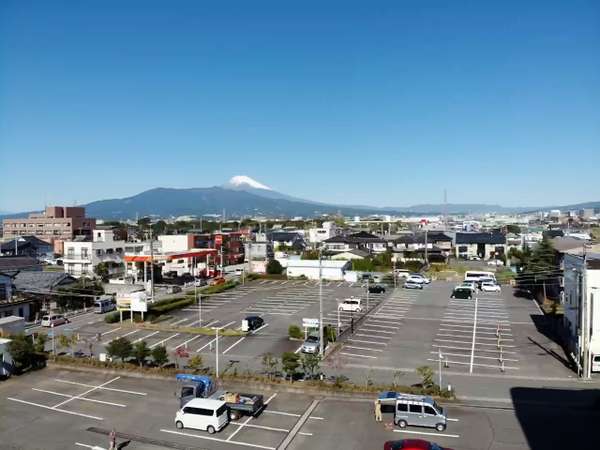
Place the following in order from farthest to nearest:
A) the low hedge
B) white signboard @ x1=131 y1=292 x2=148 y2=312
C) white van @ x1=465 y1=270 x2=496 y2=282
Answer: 1. white van @ x1=465 y1=270 x2=496 y2=282
2. white signboard @ x1=131 y1=292 x2=148 y2=312
3. the low hedge

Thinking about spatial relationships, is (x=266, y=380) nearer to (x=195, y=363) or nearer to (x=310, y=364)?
(x=310, y=364)

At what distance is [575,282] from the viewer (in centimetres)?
1450

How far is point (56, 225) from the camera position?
58625 millimetres

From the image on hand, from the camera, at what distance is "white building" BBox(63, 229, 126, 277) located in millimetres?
34031

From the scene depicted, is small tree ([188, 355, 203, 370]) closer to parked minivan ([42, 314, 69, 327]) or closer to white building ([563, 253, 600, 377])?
parked minivan ([42, 314, 69, 327])

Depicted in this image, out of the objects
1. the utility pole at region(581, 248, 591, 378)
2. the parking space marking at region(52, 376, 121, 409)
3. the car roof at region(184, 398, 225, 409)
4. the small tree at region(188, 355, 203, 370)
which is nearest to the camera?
the car roof at region(184, 398, 225, 409)

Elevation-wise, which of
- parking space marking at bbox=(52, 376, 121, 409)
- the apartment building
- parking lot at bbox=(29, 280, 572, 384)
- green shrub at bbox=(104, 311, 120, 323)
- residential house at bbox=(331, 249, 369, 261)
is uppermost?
the apartment building

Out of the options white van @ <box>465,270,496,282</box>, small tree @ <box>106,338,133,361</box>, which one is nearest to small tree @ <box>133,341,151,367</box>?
small tree @ <box>106,338,133,361</box>

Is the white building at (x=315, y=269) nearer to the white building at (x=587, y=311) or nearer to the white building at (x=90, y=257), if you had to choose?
the white building at (x=90, y=257)

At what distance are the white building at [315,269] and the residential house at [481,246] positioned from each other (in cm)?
1804

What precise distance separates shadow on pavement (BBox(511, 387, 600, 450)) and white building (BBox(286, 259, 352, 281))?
20.5 metres

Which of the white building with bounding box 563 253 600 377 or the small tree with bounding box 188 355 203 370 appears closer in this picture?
the white building with bounding box 563 253 600 377

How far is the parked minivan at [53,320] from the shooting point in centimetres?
2017

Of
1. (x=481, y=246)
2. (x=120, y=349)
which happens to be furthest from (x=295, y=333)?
(x=481, y=246)
